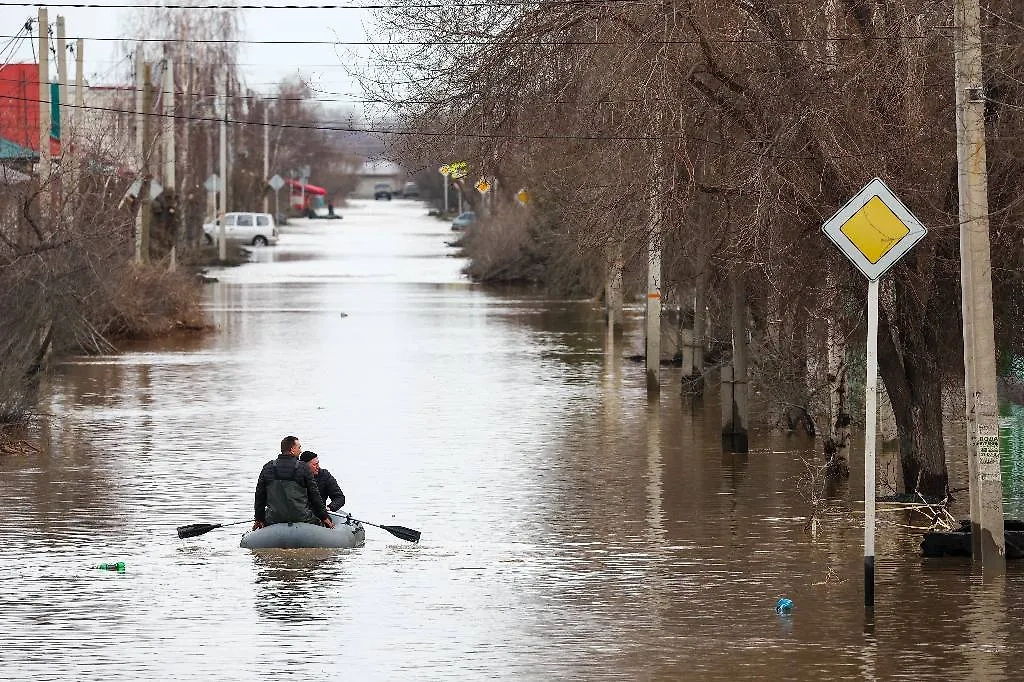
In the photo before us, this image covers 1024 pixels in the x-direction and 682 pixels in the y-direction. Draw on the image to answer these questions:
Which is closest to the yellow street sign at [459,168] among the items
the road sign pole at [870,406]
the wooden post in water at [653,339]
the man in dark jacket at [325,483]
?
the man in dark jacket at [325,483]

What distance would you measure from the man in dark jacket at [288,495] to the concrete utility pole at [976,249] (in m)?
5.38

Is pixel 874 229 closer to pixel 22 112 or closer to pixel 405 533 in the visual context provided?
pixel 405 533

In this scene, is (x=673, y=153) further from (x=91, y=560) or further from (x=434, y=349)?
(x=434, y=349)

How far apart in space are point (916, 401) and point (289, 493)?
Answer: 5.75 m

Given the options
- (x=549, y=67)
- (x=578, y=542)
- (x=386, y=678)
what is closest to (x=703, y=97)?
(x=549, y=67)

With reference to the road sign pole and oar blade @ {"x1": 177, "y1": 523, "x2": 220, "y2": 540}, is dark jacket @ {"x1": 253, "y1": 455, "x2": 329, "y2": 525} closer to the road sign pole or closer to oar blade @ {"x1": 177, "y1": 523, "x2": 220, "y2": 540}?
oar blade @ {"x1": 177, "y1": 523, "x2": 220, "y2": 540}

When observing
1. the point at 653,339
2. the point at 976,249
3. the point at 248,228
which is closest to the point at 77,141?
the point at 653,339

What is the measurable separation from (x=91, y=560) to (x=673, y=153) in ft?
19.0

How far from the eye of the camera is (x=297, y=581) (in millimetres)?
15453

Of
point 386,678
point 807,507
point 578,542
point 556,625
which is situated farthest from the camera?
point 807,507

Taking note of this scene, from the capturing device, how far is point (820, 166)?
16.5m

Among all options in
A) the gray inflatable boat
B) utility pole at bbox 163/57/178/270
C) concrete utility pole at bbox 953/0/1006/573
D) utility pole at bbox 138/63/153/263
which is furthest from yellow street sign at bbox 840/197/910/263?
utility pole at bbox 163/57/178/270

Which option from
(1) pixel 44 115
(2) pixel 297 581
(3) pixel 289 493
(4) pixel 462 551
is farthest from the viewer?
(1) pixel 44 115

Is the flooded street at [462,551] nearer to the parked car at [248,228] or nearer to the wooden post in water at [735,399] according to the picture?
the wooden post in water at [735,399]
